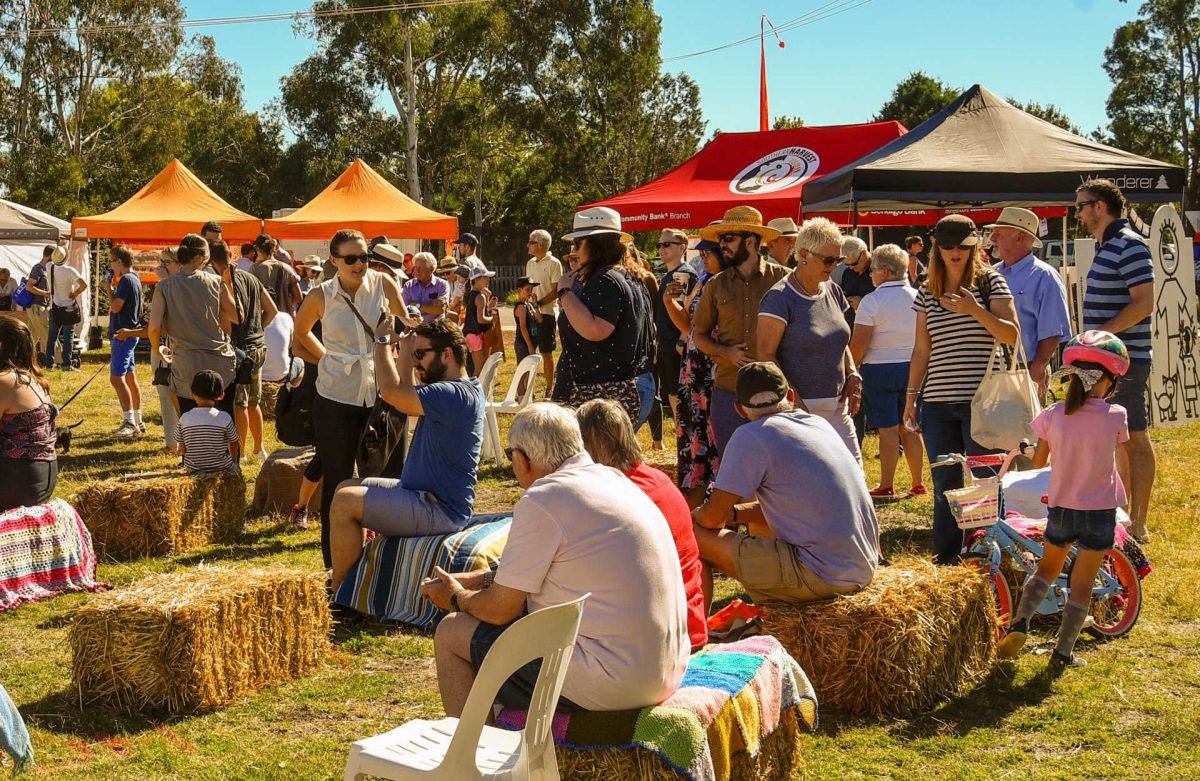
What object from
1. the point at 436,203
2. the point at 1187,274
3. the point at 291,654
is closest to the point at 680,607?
the point at 291,654

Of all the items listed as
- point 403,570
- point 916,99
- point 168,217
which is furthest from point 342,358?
point 916,99

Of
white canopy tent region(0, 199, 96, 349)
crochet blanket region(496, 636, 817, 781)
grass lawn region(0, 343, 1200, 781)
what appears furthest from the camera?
white canopy tent region(0, 199, 96, 349)

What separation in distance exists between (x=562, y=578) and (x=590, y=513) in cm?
21

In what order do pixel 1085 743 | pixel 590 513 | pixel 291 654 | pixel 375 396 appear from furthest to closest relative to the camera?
pixel 375 396
pixel 291 654
pixel 1085 743
pixel 590 513

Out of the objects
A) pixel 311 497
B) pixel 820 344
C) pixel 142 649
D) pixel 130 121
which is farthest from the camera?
pixel 130 121

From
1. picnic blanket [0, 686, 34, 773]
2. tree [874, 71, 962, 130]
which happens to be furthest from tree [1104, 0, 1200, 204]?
picnic blanket [0, 686, 34, 773]

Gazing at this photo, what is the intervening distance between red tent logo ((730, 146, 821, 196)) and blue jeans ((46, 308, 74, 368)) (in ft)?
34.1

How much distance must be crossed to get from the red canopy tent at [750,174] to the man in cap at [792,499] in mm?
10567

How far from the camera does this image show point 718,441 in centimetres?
609

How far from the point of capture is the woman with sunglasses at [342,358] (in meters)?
6.52

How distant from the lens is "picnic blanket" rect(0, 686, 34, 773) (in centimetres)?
388

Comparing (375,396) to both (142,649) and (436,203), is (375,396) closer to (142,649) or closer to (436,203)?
(142,649)

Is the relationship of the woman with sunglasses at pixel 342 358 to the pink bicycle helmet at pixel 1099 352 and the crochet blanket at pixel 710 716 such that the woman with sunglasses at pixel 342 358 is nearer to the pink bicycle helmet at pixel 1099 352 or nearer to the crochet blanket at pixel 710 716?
the crochet blanket at pixel 710 716

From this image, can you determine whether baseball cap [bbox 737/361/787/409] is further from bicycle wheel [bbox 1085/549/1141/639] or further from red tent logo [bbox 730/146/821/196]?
red tent logo [bbox 730/146/821/196]
